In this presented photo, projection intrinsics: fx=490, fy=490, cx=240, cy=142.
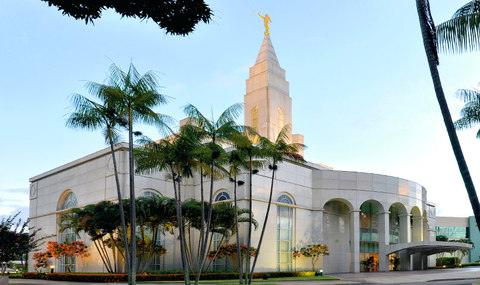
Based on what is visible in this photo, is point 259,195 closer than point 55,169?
Yes

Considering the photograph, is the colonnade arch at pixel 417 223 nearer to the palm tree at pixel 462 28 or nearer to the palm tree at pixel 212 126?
the palm tree at pixel 212 126

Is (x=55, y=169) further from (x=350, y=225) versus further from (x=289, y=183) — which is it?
(x=350, y=225)

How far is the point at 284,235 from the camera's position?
39.1 metres

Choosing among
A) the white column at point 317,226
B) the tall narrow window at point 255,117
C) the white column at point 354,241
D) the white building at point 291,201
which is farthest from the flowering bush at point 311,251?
the tall narrow window at point 255,117

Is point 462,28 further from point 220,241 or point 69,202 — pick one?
point 69,202

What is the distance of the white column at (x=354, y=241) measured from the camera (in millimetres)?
43281

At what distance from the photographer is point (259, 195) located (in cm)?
3731

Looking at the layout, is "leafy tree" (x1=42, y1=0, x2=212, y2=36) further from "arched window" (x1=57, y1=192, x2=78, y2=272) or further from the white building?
"arched window" (x1=57, y1=192, x2=78, y2=272)

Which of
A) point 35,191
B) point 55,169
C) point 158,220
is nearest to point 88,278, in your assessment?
point 158,220

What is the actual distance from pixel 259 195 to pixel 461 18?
2664cm

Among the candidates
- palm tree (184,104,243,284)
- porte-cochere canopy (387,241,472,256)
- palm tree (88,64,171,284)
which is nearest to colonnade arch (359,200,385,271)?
porte-cochere canopy (387,241,472,256)

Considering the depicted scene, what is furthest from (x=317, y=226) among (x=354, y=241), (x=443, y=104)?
(x=443, y=104)

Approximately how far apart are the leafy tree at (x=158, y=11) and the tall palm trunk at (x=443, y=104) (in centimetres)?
698

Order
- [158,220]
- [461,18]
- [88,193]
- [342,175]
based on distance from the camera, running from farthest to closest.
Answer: [342,175], [88,193], [158,220], [461,18]
